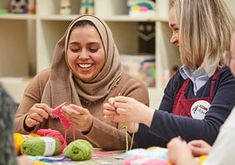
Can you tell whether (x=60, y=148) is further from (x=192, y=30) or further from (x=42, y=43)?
(x=42, y=43)

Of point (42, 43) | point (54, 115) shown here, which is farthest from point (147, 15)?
point (54, 115)

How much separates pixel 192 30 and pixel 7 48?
224 centimetres

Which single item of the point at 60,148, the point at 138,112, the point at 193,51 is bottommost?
the point at 60,148

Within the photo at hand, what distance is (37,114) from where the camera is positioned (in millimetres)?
2176

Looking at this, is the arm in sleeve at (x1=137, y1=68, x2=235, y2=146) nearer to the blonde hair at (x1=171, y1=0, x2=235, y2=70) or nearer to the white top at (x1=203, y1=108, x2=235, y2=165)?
the blonde hair at (x1=171, y1=0, x2=235, y2=70)

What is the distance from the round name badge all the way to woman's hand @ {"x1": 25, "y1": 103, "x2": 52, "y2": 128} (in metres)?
0.50

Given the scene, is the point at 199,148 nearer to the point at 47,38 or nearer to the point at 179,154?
the point at 179,154

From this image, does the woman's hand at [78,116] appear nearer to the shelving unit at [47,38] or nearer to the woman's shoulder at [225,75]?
the woman's shoulder at [225,75]

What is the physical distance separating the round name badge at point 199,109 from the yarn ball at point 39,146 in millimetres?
444

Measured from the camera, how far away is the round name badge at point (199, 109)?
6.55 ft

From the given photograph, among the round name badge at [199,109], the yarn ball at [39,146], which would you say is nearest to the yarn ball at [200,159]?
the round name badge at [199,109]

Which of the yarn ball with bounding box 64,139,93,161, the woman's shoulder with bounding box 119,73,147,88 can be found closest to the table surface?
the yarn ball with bounding box 64,139,93,161

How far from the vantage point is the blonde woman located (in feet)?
6.25

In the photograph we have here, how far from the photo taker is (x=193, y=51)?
202cm
